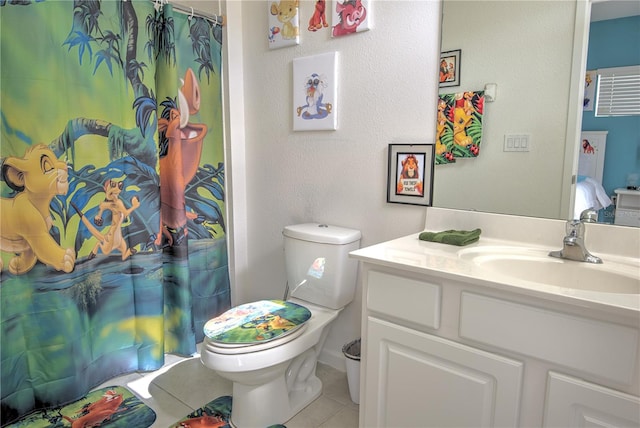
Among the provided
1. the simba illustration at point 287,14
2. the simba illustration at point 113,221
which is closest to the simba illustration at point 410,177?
the simba illustration at point 287,14

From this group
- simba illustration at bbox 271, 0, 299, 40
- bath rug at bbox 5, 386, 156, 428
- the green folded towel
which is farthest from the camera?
simba illustration at bbox 271, 0, 299, 40

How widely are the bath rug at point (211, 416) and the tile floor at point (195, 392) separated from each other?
0.12 ft

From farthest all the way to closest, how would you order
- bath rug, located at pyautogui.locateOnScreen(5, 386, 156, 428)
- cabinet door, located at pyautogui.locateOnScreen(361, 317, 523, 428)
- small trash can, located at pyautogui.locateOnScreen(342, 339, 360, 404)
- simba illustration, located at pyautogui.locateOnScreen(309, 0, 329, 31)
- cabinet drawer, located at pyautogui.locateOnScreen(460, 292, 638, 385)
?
simba illustration, located at pyautogui.locateOnScreen(309, 0, 329, 31) < small trash can, located at pyautogui.locateOnScreen(342, 339, 360, 404) < bath rug, located at pyautogui.locateOnScreen(5, 386, 156, 428) < cabinet door, located at pyautogui.locateOnScreen(361, 317, 523, 428) < cabinet drawer, located at pyautogui.locateOnScreen(460, 292, 638, 385)

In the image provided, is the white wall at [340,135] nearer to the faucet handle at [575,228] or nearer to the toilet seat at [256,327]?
the toilet seat at [256,327]

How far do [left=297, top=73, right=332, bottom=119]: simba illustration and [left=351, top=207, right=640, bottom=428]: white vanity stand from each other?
832 millimetres

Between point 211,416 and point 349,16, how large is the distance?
1.86m

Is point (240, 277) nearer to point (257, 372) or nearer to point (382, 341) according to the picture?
point (257, 372)

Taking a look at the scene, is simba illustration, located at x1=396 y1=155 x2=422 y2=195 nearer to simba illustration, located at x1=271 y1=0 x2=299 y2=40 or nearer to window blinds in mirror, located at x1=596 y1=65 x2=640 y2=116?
window blinds in mirror, located at x1=596 y1=65 x2=640 y2=116

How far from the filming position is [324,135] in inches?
82.2

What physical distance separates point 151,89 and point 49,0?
0.50m

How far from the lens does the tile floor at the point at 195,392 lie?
1.78 metres

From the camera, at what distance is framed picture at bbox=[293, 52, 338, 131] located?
2.01m

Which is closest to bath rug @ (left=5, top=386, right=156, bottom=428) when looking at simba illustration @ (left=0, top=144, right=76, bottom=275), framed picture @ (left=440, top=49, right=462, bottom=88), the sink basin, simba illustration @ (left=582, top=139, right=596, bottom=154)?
simba illustration @ (left=0, top=144, right=76, bottom=275)

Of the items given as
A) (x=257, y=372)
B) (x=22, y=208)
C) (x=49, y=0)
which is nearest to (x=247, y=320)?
(x=257, y=372)
